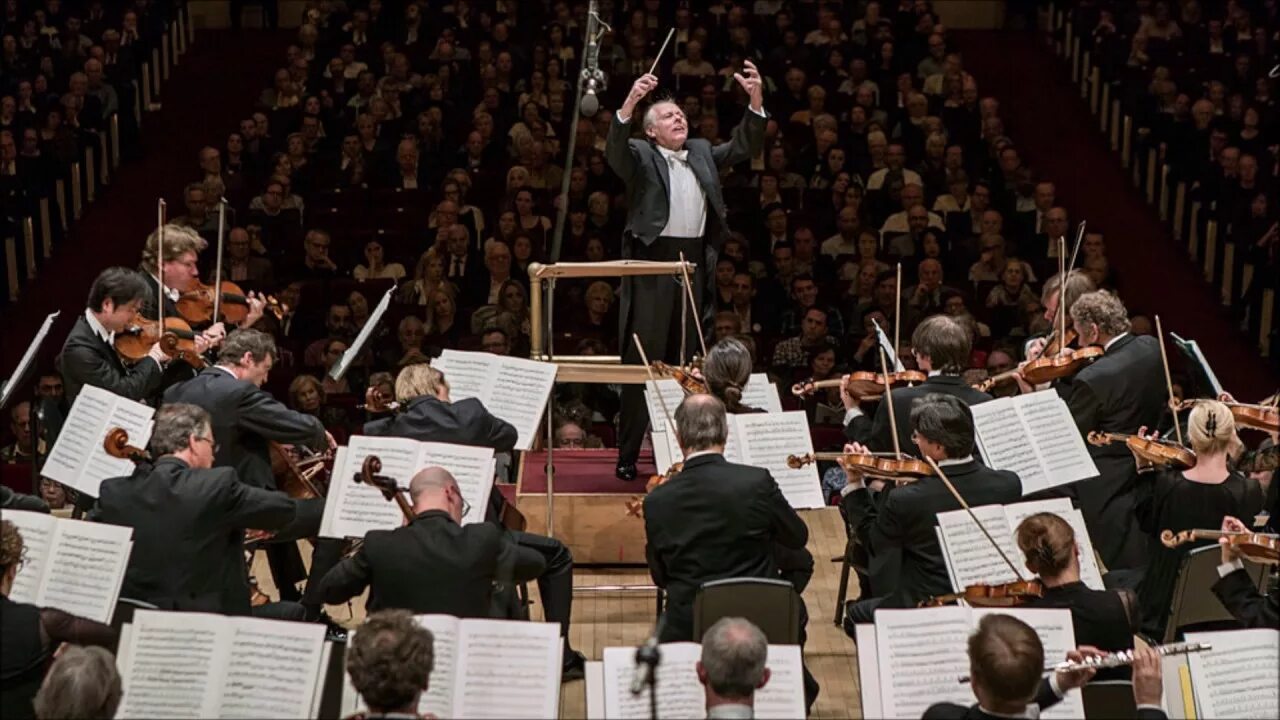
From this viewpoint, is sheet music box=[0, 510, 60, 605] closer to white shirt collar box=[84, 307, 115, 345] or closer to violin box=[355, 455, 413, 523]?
violin box=[355, 455, 413, 523]

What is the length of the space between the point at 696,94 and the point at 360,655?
855cm

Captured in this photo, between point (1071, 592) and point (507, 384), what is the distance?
7.58 feet

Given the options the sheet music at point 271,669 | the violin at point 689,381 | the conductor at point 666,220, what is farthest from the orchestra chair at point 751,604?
the conductor at point 666,220

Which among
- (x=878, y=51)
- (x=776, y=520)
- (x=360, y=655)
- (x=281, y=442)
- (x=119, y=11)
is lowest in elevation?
(x=119, y=11)

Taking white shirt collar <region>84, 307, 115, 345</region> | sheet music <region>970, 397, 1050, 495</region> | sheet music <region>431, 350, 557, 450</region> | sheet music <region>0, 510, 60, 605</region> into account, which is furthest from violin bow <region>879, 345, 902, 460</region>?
white shirt collar <region>84, 307, 115, 345</region>

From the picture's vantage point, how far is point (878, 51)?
12812mm

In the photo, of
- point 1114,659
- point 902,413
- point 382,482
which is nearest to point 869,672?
point 1114,659

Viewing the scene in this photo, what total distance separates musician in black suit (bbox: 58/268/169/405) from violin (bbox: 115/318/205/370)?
0.13 feet

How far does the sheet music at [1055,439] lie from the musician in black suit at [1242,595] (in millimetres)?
782

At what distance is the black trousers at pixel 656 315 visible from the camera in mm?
6852

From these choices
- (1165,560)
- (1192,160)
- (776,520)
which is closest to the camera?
(776,520)

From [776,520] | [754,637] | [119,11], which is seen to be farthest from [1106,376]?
[119,11]

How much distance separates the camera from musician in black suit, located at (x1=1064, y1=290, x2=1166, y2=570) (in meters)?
6.29

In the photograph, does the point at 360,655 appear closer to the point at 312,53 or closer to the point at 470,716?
the point at 470,716
